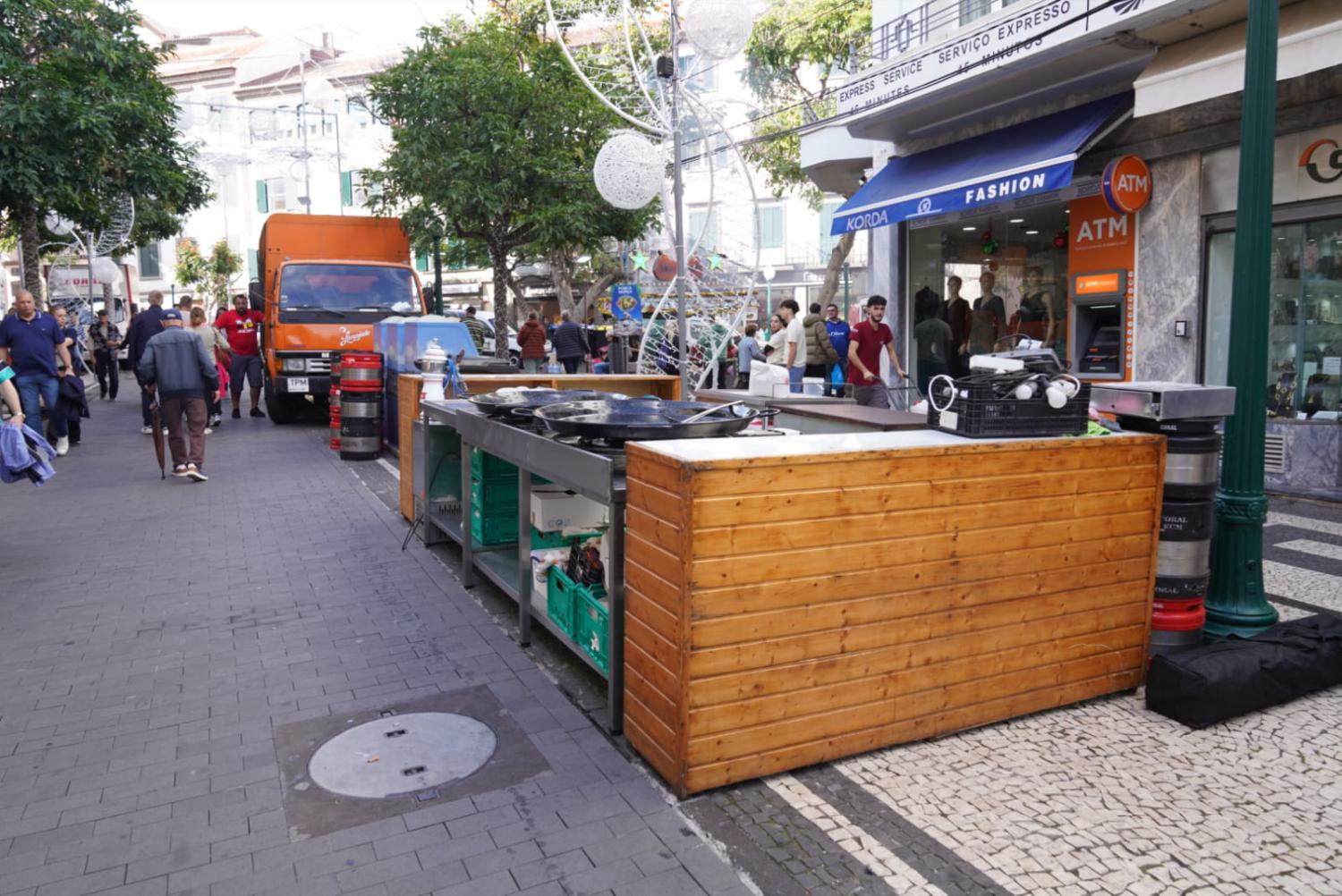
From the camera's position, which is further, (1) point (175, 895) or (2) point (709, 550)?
(2) point (709, 550)

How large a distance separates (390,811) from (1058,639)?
8.61 ft

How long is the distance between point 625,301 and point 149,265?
125 ft

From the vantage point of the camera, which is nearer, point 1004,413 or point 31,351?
point 1004,413

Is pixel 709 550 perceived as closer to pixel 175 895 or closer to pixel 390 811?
pixel 390 811

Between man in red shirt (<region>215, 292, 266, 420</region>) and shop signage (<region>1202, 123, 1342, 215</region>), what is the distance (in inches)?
531

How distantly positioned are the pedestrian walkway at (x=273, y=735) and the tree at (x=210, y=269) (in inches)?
1758

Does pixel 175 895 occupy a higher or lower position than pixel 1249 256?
lower

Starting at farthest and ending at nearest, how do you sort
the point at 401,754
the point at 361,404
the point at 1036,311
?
the point at 1036,311 → the point at 361,404 → the point at 401,754

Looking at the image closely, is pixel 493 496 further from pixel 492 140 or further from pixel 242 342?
pixel 492 140

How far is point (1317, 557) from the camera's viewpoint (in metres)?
6.43

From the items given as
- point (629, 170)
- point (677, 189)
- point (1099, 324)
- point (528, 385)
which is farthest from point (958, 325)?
point (528, 385)

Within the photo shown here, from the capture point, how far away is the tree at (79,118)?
13.4 meters

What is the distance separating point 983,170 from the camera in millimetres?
11234

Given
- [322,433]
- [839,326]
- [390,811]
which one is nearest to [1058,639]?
[390,811]
